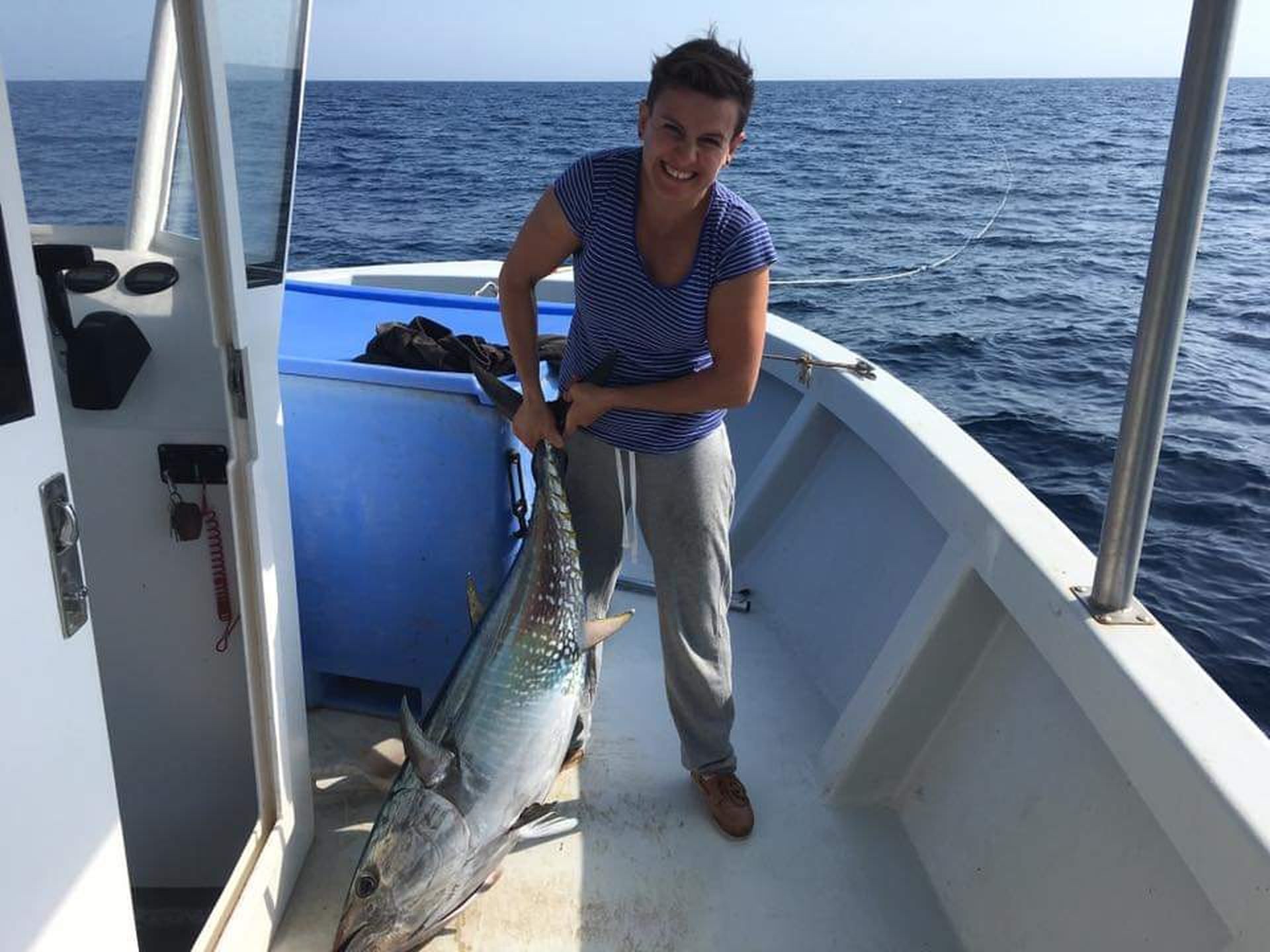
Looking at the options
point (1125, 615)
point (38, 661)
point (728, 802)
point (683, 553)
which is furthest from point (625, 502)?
point (38, 661)

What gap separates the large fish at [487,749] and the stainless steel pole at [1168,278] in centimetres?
107

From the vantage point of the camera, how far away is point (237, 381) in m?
1.75

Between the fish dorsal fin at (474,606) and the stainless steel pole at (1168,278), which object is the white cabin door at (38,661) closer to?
the fish dorsal fin at (474,606)

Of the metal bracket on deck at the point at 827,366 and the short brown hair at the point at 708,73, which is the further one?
the metal bracket on deck at the point at 827,366

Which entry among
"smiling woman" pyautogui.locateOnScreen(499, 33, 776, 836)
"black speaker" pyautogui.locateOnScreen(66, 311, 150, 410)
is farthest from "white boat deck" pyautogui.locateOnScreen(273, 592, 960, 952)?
"black speaker" pyautogui.locateOnScreen(66, 311, 150, 410)

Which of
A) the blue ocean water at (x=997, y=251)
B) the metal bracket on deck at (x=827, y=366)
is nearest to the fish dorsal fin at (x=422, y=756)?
the blue ocean water at (x=997, y=251)

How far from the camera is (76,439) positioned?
186 cm

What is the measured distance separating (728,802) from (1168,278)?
4.98ft

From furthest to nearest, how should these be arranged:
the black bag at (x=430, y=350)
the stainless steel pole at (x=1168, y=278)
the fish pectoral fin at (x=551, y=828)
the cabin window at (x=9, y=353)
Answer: the black bag at (x=430, y=350) → the fish pectoral fin at (x=551, y=828) → the stainless steel pole at (x=1168, y=278) → the cabin window at (x=9, y=353)

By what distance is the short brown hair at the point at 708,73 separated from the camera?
1.82m

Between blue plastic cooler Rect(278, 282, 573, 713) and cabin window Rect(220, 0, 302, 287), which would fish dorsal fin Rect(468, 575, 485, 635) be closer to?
blue plastic cooler Rect(278, 282, 573, 713)

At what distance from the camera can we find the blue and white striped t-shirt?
195 centimetres

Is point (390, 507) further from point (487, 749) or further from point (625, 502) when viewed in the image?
point (487, 749)

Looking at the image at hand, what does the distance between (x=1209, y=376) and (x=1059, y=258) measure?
6344mm
